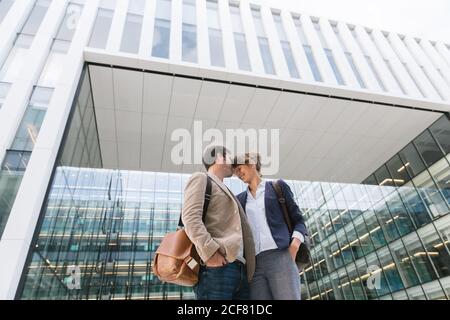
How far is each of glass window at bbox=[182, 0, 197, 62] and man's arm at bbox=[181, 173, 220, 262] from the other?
22.6 feet

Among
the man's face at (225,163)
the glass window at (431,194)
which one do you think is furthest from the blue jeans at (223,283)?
the glass window at (431,194)

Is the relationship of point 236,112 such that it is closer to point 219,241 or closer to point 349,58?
point 349,58

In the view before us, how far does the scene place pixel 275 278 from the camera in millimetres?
2627

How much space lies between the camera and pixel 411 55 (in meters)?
12.4

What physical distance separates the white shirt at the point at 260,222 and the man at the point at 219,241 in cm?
27

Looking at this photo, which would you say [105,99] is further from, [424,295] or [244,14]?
[424,295]

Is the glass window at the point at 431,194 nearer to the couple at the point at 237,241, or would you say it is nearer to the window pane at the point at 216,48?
the window pane at the point at 216,48

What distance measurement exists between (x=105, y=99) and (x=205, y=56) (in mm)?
3398

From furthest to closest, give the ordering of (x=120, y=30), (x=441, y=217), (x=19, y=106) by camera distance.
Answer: (x=441, y=217), (x=120, y=30), (x=19, y=106)

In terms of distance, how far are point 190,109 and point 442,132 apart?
9.60 metres

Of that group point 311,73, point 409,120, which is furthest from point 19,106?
point 409,120

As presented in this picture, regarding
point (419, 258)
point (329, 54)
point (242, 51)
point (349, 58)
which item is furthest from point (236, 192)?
point (419, 258)

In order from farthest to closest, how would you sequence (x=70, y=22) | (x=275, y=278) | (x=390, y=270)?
(x=390, y=270), (x=70, y=22), (x=275, y=278)

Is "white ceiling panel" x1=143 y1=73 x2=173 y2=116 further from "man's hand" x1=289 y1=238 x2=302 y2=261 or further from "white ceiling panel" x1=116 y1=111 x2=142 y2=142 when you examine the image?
"man's hand" x1=289 y1=238 x2=302 y2=261
